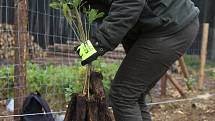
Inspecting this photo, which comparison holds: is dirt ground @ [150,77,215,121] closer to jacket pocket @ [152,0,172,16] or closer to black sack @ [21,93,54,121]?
black sack @ [21,93,54,121]

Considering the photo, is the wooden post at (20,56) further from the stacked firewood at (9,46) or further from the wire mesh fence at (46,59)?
the stacked firewood at (9,46)

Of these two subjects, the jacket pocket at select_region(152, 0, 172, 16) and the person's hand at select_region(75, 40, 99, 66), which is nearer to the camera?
the person's hand at select_region(75, 40, 99, 66)

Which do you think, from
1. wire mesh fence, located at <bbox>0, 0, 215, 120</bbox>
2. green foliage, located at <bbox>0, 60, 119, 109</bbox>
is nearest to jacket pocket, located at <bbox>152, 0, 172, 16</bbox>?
wire mesh fence, located at <bbox>0, 0, 215, 120</bbox>

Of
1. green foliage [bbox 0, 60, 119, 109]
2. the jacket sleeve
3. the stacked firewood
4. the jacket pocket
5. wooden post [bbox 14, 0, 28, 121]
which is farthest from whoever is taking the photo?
the stacked firewood

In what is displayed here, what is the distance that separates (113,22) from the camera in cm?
335

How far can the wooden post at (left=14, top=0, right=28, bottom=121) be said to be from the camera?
499 centimetres

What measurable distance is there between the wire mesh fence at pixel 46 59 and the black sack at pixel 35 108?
0.25 m

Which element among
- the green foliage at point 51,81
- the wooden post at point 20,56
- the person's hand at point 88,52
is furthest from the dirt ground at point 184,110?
the person's hand at point 88,52

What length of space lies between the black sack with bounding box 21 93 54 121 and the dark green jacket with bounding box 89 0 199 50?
118 cm

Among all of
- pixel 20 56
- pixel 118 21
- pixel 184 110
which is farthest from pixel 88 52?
pixel 184 110

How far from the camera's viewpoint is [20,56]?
16.6 feet

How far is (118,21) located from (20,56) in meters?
1.97

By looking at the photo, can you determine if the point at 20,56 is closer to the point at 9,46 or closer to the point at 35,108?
the point at 35,108

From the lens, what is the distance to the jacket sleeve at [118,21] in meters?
3.34
